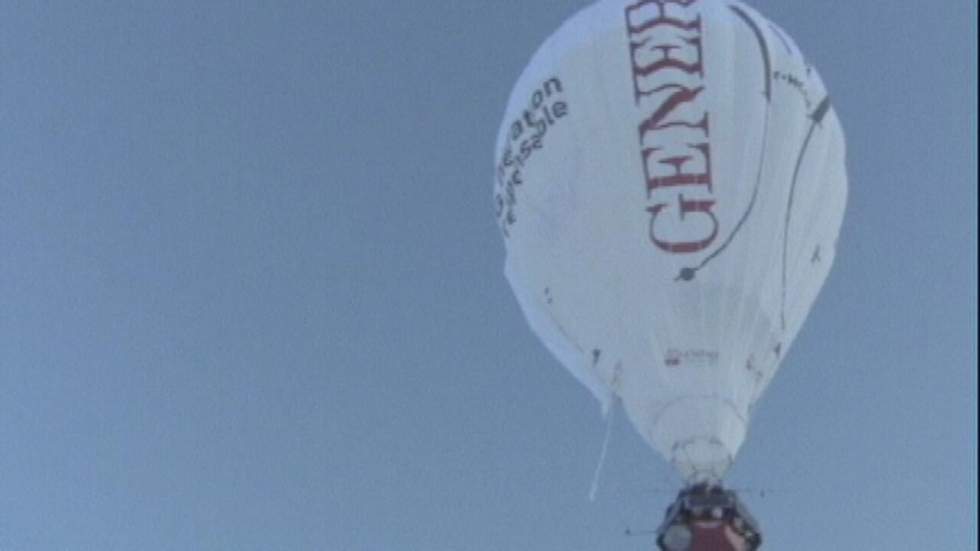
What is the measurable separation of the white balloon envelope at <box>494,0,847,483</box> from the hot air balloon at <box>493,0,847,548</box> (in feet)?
0.08

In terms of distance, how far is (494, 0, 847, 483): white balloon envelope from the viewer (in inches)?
784

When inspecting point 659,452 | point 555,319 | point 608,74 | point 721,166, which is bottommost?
point 659,452

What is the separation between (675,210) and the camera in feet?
65.8

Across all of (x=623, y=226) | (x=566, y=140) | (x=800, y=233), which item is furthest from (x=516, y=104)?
(x=800, y=233)

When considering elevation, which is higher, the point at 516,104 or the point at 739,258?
the point at 516,104

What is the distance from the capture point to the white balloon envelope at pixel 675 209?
19.9m

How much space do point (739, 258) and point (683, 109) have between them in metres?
2.15

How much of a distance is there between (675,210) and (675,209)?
1 centimetres

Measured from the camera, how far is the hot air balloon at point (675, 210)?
19.9 meters

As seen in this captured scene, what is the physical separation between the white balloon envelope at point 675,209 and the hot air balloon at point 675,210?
0.08ft

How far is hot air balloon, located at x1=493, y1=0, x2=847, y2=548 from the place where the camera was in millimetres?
19891

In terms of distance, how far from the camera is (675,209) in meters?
20.1

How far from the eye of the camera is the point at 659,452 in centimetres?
1981

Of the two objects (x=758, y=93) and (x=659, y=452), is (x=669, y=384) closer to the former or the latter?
(x=659, y=452)
